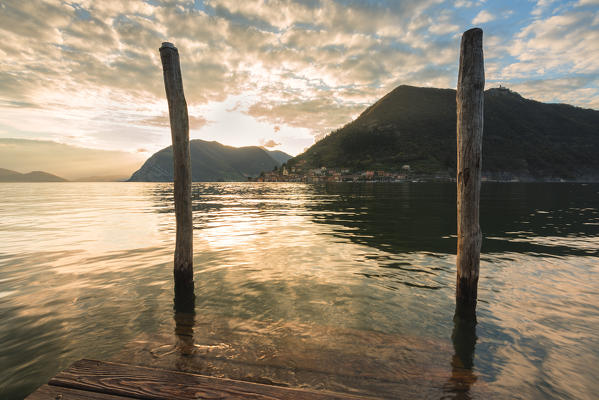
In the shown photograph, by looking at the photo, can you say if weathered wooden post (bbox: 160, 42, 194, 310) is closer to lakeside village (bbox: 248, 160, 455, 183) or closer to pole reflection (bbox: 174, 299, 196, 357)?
pole reflection (bbox: 174, 299, 196, 357)

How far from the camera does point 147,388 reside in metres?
3.37

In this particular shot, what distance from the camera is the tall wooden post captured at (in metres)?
6.16

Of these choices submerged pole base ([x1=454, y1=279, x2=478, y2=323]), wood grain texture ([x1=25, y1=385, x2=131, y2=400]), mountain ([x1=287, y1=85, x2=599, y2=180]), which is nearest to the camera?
wood grain texture ([x1=25, y1=385, x2=131, y2=400])

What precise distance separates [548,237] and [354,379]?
18.8 m

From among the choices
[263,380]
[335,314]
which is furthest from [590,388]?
[263,380]

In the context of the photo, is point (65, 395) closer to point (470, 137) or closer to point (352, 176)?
point (470, 137)

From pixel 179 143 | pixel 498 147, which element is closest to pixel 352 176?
pixel 498 147

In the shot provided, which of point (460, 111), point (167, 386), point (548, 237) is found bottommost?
point (548, 237)

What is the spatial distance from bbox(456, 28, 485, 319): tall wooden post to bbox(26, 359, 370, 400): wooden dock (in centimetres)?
496

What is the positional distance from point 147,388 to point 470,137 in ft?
24.6

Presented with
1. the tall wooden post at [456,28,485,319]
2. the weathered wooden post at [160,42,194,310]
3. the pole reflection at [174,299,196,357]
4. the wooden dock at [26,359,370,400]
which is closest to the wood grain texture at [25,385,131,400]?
the wooden dock at [26,359,370,400]

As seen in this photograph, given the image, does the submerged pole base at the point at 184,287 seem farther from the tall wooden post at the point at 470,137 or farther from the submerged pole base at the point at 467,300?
the tall wooden post at the point at 470,137

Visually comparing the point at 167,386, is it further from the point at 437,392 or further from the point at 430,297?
the point at 430,297

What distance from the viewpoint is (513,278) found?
964cm
